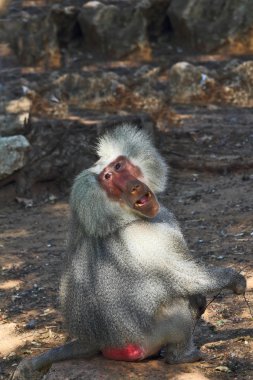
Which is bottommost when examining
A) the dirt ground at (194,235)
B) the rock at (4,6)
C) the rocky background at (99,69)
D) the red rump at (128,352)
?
the dirt ground at (194,235)

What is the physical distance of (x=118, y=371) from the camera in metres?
4.45

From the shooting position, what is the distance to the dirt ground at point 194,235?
17.3ft

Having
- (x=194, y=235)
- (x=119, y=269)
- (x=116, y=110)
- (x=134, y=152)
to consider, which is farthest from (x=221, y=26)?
(x=119, y=269)

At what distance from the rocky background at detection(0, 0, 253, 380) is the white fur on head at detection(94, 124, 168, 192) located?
1894 mm

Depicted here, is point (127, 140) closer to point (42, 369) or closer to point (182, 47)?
point (42, 369)

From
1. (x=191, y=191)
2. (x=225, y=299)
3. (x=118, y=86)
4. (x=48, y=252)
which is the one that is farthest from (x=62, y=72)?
(x=225, y=299)

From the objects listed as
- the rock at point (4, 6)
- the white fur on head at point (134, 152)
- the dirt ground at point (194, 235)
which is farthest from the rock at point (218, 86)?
the white fur on head at point (134, 152)

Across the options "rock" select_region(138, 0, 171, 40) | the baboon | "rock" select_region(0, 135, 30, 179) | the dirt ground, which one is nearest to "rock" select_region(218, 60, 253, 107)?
the dirt ground

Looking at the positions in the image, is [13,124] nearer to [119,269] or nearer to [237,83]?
[237,83]

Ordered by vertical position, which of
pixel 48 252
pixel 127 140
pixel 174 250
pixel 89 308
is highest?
pixel 127 140

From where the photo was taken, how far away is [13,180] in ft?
32.4

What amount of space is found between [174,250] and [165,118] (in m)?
6.89

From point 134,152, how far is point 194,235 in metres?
3.13

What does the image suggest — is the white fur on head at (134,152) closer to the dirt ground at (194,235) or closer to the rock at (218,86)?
the dirt ground at (194,235)
